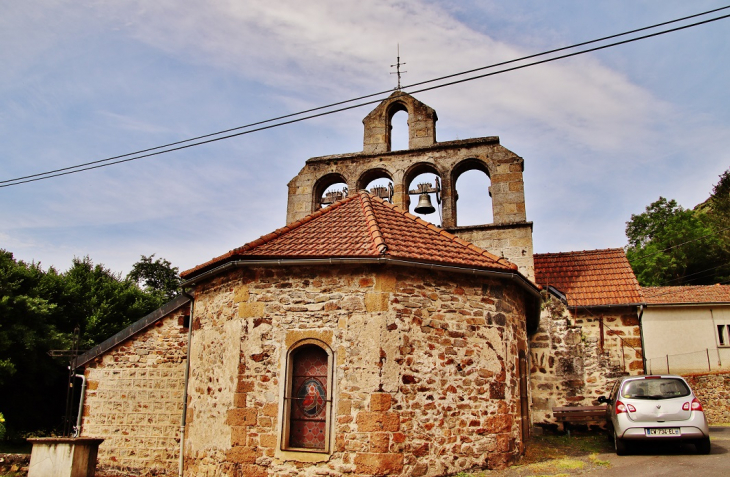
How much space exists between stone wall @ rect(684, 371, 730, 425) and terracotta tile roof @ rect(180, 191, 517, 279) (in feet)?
42.9

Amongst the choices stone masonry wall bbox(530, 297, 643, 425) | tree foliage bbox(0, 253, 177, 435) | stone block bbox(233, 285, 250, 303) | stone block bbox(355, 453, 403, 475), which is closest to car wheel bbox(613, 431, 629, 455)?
stone masonry wall bbox(530, 297, 643, 425)

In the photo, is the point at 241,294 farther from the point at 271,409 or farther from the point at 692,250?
the point at 692,250

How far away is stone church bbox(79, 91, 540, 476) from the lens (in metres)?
8.20

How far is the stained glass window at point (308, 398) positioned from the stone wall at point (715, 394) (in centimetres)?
1521

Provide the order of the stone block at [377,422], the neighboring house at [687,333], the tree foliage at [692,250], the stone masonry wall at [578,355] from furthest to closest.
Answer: the tree foliage at [692,250] < the neighboring house at [687,333] < the stone masonry wall at [578,355] < the stone block at [377,422]

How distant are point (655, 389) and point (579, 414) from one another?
330 cm

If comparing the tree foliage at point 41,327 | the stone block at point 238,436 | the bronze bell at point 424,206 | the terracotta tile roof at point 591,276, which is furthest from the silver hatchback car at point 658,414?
the tree foliage at point 41,327

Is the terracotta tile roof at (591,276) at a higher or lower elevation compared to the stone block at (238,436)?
higher

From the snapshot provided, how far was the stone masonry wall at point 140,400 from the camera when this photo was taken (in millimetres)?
11688

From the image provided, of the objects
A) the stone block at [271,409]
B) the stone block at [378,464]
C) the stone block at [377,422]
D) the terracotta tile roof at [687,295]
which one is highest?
the terracotta tile roof at [687,295]

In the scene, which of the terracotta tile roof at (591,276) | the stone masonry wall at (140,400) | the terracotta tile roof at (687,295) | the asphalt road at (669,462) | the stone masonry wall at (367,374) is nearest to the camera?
the asphalt road at (669,462)

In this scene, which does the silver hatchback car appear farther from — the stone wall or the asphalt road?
the stone wall

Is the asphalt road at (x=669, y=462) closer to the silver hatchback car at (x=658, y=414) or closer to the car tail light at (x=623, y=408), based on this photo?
the silver hatchback car at (x=658, y=414)

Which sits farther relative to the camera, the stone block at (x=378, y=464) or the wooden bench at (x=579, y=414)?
the wooden bench at (x=579, y=414)
